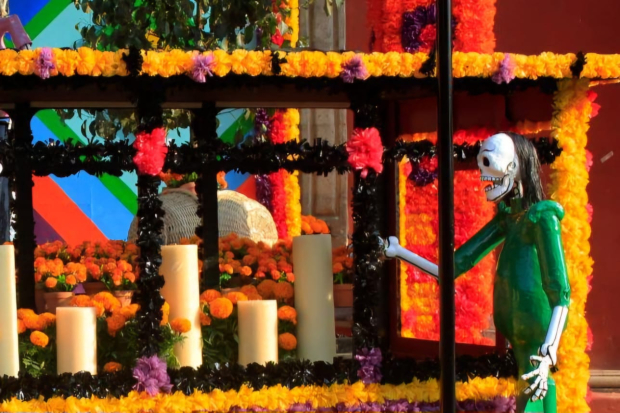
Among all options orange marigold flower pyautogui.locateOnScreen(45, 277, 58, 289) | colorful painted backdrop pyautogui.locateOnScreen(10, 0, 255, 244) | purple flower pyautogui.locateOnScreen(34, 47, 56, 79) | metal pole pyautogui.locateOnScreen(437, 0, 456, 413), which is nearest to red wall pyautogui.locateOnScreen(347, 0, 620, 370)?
colorful painted backdrop pyautogui.locateOnScreen(10, 0, 255, 244)

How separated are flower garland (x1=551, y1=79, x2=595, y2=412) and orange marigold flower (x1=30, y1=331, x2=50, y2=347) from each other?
2023 millimetres

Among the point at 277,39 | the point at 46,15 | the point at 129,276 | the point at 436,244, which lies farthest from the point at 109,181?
the point at 129,276

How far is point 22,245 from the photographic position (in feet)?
16.2

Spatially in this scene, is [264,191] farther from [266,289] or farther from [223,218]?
[266,289]

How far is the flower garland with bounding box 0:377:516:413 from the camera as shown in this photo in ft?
12.3

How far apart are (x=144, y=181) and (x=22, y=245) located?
1316 mm

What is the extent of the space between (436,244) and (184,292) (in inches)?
96.9

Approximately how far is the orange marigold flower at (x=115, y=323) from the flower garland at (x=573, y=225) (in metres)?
1.74

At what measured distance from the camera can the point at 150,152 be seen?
3826 millimetres

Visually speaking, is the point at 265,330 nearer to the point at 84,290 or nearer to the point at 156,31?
the point at 84,290

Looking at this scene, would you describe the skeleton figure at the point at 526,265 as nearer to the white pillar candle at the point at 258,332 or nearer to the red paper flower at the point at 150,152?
the white pillar candle at the point at 258,332

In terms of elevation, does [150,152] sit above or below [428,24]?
below

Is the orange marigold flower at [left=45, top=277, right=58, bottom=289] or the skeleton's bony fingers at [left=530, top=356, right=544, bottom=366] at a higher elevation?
the orange marigold flower at [left=45, top=277, right=58, bottom=289]

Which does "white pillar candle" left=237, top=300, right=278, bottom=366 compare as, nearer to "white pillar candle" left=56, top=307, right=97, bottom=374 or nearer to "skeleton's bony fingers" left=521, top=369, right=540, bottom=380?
"white pillar candle" left=56, top=307, right=97, bottom=374
